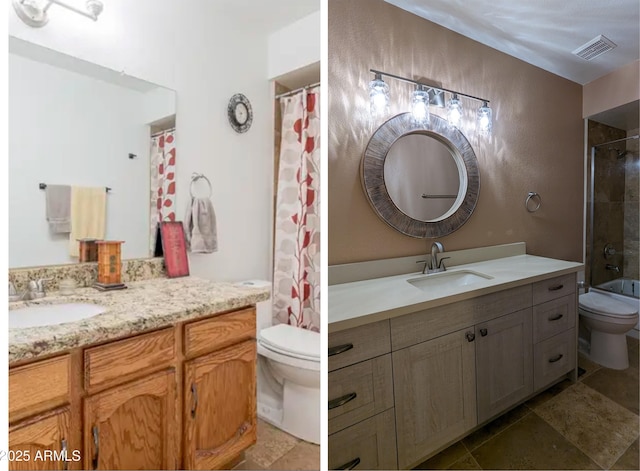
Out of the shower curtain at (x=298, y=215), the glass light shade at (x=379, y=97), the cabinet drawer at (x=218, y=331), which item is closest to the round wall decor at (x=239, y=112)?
the shower curtain at (x=298, y=215)

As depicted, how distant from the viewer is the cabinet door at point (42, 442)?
0.81 metres

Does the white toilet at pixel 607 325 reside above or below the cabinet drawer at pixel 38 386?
above

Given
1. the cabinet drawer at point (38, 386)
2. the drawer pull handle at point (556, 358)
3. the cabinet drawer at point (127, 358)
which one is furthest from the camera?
the cabinet drawer at point (127, 358)

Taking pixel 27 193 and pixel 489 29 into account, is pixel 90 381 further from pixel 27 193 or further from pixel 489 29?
pixel 489 29

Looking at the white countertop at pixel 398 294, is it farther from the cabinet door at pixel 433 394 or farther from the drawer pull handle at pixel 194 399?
the drawer pull handle at pixel 194 399

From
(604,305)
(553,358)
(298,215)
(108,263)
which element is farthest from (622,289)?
(108,263)

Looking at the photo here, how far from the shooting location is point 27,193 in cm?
109

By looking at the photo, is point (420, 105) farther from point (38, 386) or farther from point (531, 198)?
point (38, 386)

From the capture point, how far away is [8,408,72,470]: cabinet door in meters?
0.81

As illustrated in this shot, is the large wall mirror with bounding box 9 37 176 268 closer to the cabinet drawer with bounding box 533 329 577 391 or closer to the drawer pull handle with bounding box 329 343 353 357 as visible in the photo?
the drawer pull handle with bounding box 329 343 353 357

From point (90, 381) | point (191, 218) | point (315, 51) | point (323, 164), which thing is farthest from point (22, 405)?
point (315, 51)

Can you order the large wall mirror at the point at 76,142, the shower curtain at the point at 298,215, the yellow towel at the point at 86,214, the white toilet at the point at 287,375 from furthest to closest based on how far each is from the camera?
1. the white toilet at the point at 287,375
2. the shower curtain at the point at 298,215
3. the yellow towel at the point at 86,214
4. the large wall mirror at the point at 76,142

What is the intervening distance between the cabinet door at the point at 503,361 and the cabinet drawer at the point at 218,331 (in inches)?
39.1

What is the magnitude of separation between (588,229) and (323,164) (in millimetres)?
387
